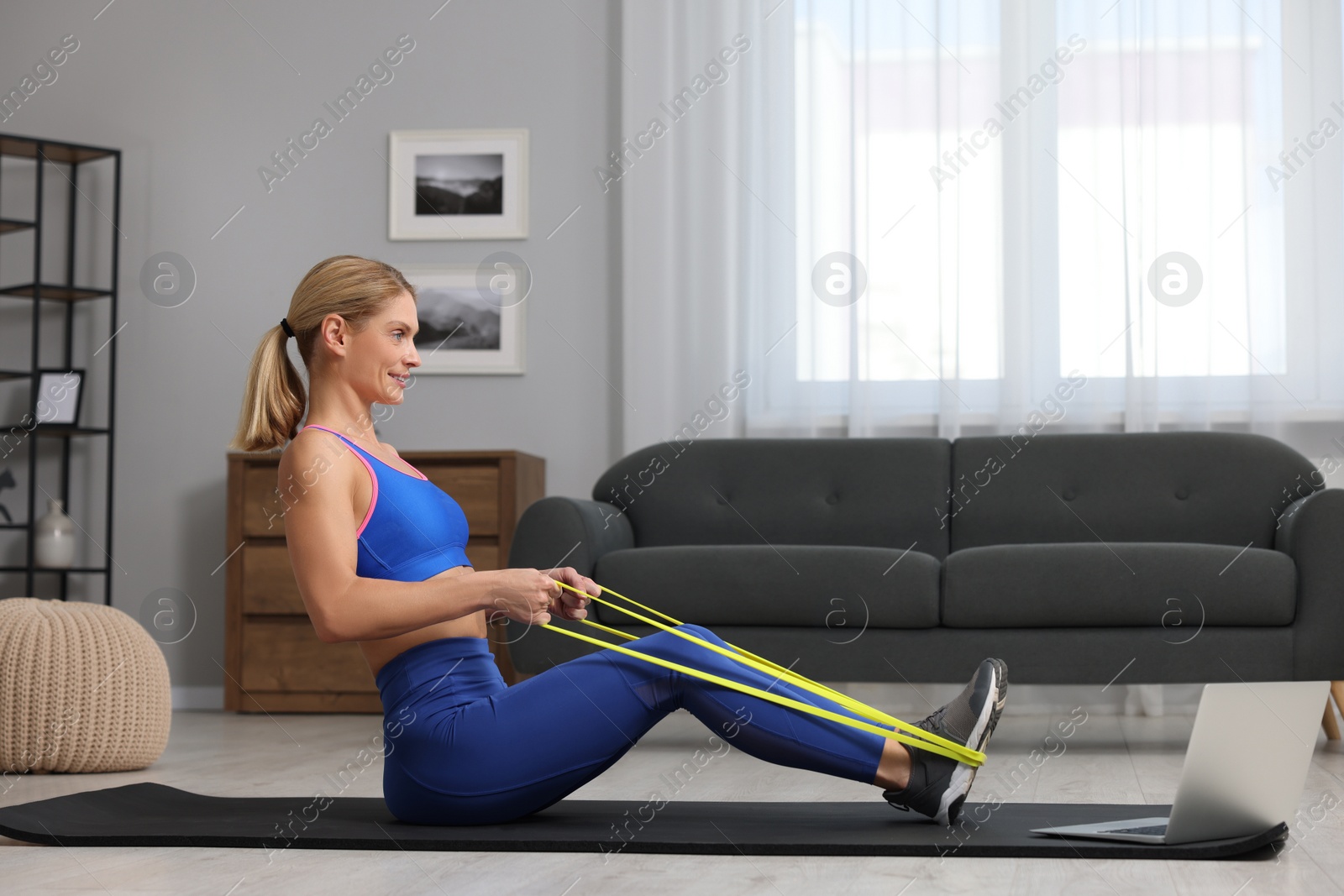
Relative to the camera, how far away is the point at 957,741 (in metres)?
1.75

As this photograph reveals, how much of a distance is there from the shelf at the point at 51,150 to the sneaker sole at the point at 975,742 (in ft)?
13.1

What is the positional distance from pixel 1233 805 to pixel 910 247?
281cm

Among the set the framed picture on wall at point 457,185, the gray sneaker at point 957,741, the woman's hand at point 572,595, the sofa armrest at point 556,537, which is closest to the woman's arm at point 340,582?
the woman's hand at point 572,595

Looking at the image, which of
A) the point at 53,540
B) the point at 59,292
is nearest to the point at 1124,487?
the point at 53,540

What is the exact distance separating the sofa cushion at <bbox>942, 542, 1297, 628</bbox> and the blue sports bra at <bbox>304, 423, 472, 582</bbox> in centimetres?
160

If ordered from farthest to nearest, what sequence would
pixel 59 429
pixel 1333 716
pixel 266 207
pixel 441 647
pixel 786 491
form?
1. pixel 266 207
2. pixel 59 429
3. pixel 786 491
4. pixel 1333 716
5. pixel 441 647

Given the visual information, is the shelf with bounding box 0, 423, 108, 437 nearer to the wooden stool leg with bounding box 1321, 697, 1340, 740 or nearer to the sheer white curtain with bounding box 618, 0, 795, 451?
the sheer white curtain with bounding box 618, 0, 795, 451

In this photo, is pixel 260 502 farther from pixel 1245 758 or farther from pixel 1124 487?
pixel 1245 758

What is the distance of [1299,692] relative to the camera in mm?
1599

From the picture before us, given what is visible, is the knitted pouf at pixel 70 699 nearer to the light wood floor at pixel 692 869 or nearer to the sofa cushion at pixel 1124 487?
the light wood floor at pixel 692 869

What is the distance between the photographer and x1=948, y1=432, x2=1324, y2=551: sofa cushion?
3543 millimetres

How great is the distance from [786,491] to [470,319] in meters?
1.39

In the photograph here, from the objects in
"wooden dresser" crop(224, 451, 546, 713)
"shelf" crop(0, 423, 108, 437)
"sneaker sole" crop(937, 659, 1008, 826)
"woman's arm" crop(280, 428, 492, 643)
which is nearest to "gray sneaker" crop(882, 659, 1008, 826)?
"sneaker sole" crop(937, 659, 1008, 826)

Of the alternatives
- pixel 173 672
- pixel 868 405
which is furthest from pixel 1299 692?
pixel 173 672
